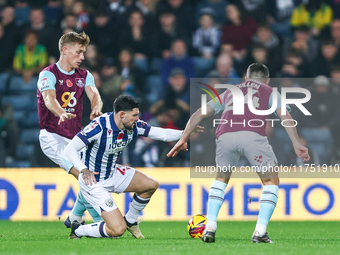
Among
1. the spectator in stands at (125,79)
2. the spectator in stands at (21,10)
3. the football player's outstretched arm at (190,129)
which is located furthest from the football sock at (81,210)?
the spectator in stands at (21,10)

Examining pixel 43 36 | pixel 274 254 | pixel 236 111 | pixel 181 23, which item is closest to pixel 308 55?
pixel 181 23

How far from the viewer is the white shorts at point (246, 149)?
18.9 ft

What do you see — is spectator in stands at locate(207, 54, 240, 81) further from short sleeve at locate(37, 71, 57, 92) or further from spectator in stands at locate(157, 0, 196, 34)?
short sleeve at locate(37, 71, 57, 92)

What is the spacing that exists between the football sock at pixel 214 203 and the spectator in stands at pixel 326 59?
575 cm

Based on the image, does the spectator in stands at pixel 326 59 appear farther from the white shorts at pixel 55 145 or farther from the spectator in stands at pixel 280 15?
the white shorts at pixel 55 145

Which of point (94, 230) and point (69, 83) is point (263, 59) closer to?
point (69, 83)

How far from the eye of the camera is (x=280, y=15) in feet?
42.2

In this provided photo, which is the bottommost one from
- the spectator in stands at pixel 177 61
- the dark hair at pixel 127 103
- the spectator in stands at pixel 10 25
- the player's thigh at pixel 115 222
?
the player's thigh at pixel 115 222

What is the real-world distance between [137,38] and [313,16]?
3761 mm

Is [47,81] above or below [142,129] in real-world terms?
above

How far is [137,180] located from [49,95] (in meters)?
1.37

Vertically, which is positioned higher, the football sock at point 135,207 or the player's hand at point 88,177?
the player's hand at point 88,177

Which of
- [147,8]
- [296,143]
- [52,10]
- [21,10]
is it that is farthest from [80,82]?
[21,10]

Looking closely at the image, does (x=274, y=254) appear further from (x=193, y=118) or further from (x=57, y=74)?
(x=57, y=74)
